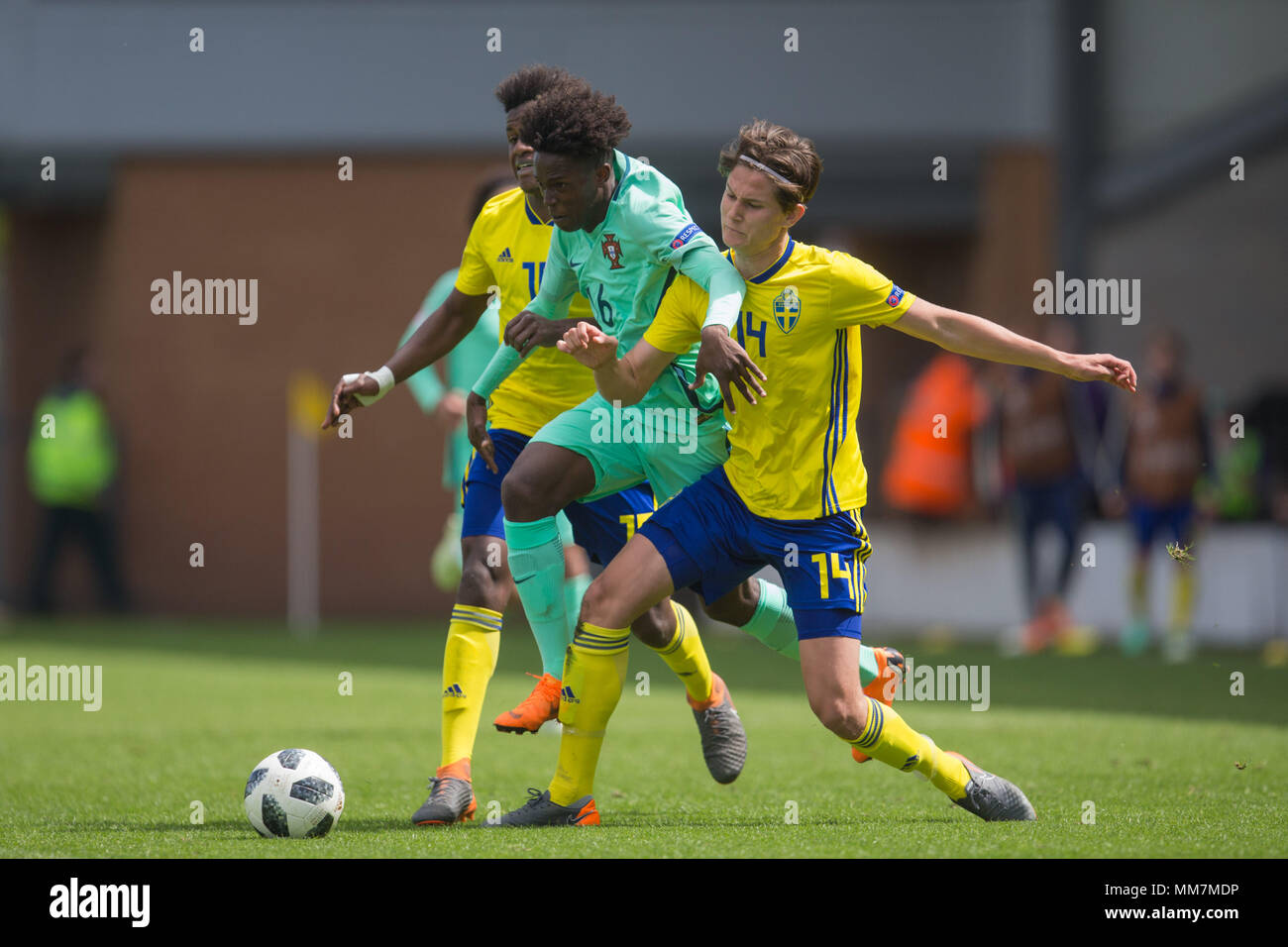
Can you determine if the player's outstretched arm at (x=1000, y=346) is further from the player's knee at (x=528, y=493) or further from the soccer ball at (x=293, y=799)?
the soccer ball at (x=293, y=799)

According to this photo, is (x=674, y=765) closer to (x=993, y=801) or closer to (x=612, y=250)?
(x=993, y=801)

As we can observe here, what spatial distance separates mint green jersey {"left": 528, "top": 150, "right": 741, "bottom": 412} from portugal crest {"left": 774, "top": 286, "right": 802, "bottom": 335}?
0.24 meters

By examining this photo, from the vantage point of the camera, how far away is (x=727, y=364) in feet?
15.4

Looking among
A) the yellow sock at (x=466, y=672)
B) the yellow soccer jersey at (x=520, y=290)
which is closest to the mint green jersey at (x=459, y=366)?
the yellow soccer jersey at (x=520, y=290)

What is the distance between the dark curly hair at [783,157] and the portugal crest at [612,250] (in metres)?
0.42

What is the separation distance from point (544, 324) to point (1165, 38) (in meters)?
12.7

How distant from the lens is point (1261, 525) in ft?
41.4

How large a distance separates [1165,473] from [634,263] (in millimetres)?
7664

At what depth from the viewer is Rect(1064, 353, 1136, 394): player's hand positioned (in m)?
4.96

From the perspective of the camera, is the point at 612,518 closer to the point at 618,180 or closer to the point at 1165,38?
the point at 618,180

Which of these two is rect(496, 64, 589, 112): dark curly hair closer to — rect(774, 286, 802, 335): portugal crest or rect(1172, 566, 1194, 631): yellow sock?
rect(774, 286, 802, 335): portugal crest

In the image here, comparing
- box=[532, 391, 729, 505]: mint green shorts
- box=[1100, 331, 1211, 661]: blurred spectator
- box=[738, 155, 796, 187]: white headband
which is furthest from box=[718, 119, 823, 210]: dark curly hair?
box=[1100, 331, 1211, 661]: blurred spectator

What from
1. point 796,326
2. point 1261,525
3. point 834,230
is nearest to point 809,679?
point 796,326

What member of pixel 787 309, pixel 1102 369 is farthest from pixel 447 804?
pixel 1102 369
